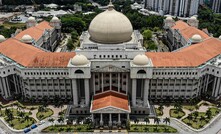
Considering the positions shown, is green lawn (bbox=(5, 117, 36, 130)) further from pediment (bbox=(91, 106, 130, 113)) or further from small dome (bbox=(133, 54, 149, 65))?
small dome (bbox=(133, 54, 149, 65))

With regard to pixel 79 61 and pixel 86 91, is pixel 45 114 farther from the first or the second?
pixel 79 61

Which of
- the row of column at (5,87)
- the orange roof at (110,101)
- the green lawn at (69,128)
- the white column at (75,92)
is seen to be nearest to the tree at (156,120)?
the orange roof at (110,101)

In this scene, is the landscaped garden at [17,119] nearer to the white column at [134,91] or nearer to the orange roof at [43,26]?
the white column at [134,91]

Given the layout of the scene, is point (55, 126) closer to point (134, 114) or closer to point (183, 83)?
point (134, 114)

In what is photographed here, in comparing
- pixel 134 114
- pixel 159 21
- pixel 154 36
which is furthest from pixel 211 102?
pixel 159 21

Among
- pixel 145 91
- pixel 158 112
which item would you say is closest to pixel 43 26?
pixel 145 91

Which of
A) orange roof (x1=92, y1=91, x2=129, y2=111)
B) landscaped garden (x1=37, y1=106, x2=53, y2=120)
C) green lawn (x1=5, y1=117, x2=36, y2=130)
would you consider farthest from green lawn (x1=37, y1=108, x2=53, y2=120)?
orange roof (x1=92, y1=91, x2=129, y2=111)
